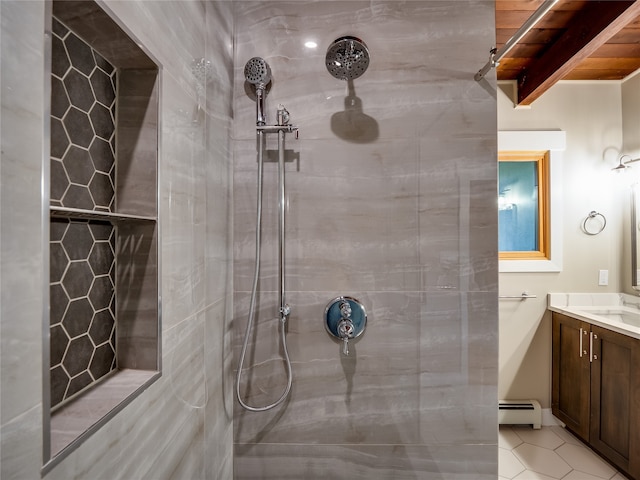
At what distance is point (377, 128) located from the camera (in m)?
1.33

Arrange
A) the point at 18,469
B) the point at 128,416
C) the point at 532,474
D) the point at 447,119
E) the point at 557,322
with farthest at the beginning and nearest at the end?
the point at 557,322 < the point at 532,474 < the point at 447,119 < the point at 128,416 < the point at 18,469

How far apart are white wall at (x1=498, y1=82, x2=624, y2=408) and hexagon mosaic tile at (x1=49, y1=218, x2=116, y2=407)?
2589mm

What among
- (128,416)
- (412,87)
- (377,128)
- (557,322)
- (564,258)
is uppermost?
(412,87)

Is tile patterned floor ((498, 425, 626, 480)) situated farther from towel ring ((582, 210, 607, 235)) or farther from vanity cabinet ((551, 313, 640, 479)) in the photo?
towel ring ((582, 210, 607, 235))

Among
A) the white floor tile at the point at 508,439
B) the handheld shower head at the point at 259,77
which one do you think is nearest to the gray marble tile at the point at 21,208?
the handheld shower head at the point at 259,77

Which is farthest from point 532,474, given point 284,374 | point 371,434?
point 284,374

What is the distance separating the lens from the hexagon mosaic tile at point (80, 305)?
63 cm

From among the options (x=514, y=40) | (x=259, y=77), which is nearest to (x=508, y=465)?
(x=514, y=40)

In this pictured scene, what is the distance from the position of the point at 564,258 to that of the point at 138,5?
2.95 metres

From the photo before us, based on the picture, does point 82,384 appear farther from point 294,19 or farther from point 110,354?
point 294,19

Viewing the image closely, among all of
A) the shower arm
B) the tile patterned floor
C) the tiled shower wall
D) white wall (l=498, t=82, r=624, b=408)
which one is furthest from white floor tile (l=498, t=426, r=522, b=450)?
the shower arm

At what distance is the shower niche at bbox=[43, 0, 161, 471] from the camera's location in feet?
2.03

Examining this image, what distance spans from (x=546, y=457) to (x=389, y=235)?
202 centimetres

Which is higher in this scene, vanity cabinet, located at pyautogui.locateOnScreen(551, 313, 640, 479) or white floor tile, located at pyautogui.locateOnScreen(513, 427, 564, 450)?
vanity cabinet, located at pyautogui.locateOnScreen(551, 313, 640, 479)
